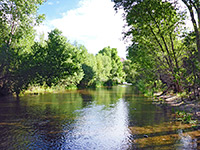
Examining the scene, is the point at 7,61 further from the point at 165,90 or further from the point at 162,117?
the point at 165,90

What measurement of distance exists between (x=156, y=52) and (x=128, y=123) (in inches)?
555

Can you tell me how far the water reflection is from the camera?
415 inches

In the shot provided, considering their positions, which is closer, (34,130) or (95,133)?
(95,133)

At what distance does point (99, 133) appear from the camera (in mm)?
12742

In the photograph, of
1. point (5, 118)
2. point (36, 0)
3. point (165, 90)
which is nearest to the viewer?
point (5, 118)

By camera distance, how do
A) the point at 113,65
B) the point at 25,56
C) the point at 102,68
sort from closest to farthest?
the point at 25,56
the point at 102,68
the point at 113,65

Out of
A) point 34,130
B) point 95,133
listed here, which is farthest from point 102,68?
point 95,133

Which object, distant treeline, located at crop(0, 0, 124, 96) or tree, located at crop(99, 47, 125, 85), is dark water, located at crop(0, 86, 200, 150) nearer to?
distant treeline, located at crop(0, 0, 124, 96)

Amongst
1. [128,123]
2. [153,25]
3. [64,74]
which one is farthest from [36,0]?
[128,123]

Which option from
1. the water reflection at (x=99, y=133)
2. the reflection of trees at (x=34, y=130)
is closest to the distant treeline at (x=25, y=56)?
the reflection of trees at (x=34, y=130)

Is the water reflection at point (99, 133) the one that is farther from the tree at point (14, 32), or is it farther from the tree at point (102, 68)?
the tree at point (102, 68)

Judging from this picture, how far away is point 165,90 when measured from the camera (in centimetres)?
3288

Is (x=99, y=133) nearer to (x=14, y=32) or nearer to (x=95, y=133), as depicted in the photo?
(x=95, y=133)

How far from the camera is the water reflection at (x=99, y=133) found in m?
10.5
